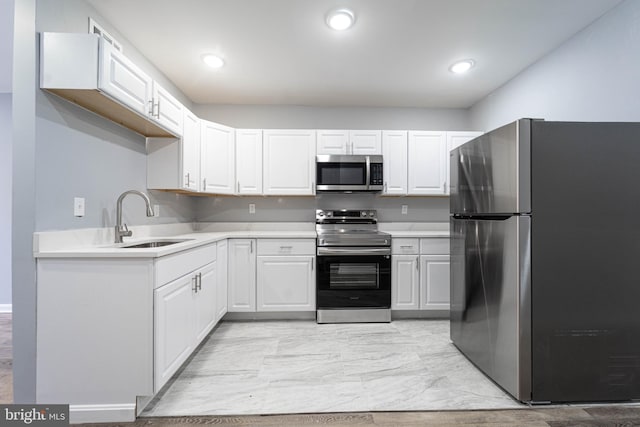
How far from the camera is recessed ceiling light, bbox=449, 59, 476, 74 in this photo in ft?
8.54

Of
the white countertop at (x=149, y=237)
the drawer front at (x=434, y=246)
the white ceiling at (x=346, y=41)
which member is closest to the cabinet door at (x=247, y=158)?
the white ceiling at (x=346, y=41)

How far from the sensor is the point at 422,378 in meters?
1.90

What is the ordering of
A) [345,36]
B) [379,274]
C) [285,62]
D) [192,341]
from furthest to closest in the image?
[379,274]
[285,62]
[345,36]
[192,341]

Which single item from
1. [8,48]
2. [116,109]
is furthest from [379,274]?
[8,48]

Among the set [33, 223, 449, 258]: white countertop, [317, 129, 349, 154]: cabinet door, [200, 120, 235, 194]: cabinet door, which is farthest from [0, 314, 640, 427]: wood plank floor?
[317, 129, 349, 154]: cabinet door

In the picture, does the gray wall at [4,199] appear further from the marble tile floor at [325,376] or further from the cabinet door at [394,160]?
the cabinet door at [394,160]

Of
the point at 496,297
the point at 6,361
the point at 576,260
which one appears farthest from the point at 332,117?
the point at 6,361

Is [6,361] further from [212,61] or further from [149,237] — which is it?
[212,61]

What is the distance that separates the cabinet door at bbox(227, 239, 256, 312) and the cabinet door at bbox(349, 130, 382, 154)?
1.54 metres

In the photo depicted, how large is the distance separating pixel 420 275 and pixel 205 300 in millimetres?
2073

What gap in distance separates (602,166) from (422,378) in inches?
65.5

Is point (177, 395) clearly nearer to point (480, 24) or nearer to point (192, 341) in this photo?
point (192, 341)

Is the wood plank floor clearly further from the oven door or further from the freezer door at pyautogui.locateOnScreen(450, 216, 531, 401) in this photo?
the oven door

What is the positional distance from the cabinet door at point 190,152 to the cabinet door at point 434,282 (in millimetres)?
2392
